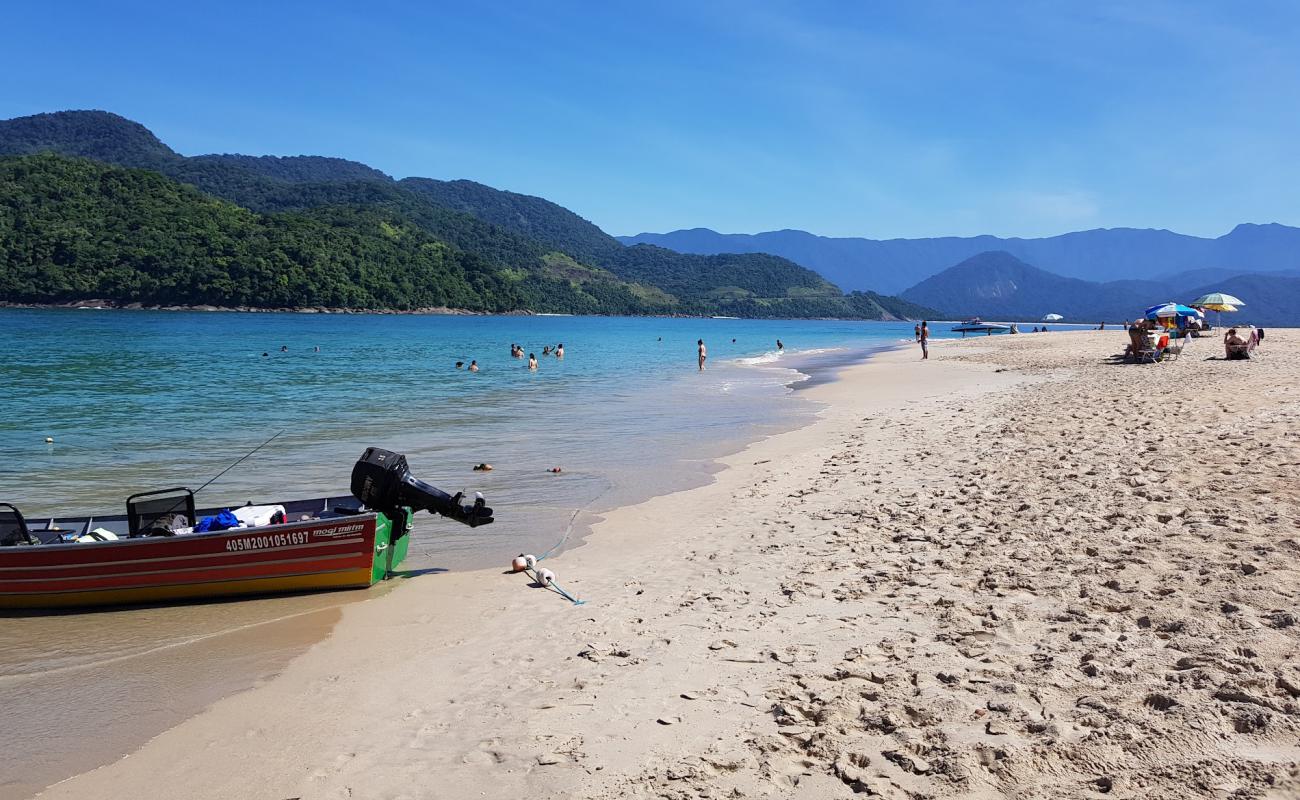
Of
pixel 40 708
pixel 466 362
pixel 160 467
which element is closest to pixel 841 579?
pixel 40 708

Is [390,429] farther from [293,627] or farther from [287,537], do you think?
[293,627]

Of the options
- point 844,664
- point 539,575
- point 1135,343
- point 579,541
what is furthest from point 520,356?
point 844,664

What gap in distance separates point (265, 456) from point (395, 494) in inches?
342

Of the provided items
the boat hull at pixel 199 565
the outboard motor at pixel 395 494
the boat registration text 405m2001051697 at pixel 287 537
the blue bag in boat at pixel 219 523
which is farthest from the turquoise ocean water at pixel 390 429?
the blue bag in boat at pixel 219 523

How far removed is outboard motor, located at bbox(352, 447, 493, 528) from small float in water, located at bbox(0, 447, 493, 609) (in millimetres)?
11

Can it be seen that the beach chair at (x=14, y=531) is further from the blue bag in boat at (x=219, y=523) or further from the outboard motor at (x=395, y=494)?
the outboard motor at (x=395, y=494)

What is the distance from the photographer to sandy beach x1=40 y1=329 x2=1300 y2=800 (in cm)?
384

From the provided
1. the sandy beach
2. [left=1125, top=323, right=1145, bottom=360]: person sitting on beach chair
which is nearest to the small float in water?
the sandy beach

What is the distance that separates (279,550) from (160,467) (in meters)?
8.16

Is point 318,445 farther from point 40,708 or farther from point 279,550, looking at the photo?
point 40,708

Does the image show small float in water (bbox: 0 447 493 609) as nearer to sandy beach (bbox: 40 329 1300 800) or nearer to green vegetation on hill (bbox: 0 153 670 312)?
sandy beach (bbox: 40 329 1300 800)

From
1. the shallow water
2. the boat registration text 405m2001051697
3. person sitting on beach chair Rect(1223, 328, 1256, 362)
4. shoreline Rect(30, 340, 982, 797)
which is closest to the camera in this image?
shoreline Rect(30, 340, 982, 797)

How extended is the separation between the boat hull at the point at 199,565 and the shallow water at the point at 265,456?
199mm

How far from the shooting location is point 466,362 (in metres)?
46.5
